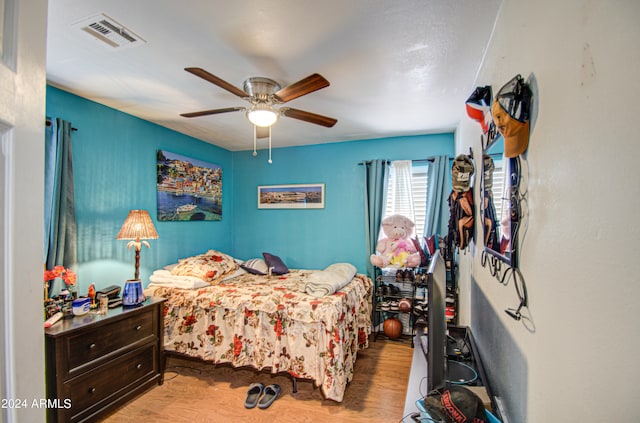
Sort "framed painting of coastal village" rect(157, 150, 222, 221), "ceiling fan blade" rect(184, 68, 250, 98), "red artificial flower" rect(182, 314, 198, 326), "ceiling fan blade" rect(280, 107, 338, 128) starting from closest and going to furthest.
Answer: "ceiling fan blade" rect(184, 68, 250, 98) < "ceiling fan blade" rect(280, 107, 338, 128) < "red artificial flower" rect(182, 314, 198, 326) < "framed painting of coastal village" rect(157, 150, 222, 221)

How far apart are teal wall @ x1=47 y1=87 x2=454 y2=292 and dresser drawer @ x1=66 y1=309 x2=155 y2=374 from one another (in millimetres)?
634

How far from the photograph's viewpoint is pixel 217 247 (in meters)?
4.07

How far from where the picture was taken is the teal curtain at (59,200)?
2174 millimetres

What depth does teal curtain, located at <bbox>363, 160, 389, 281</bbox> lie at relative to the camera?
11.8 feet

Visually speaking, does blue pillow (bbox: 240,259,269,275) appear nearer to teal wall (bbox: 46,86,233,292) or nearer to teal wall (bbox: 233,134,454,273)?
teal wall (bbox: 233,134,454,273)

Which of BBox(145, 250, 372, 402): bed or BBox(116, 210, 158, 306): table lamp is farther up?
BBox(116, 210, 158, 306): table lamp

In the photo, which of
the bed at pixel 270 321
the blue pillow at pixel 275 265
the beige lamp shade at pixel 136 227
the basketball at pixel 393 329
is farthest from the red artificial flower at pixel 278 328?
the basketball at pixel 393 329

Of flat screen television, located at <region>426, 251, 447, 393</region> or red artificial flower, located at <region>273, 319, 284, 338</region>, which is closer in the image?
flat screen television, located at <region>426, 251, 447, 393</region>

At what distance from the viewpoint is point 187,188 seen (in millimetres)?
3547

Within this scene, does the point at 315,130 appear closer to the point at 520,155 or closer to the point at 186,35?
the point at 186,35

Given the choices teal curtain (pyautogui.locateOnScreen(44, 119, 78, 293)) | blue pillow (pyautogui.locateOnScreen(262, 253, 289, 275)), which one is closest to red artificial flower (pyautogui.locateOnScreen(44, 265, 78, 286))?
teal curtain (pyautogui.locateOnScreen(44, 119, 78, 293))

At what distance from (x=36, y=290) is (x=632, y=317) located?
115cm

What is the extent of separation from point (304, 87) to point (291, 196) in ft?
8.16

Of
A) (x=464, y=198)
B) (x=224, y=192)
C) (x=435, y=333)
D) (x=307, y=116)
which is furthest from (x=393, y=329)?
(x=224, y=192)
